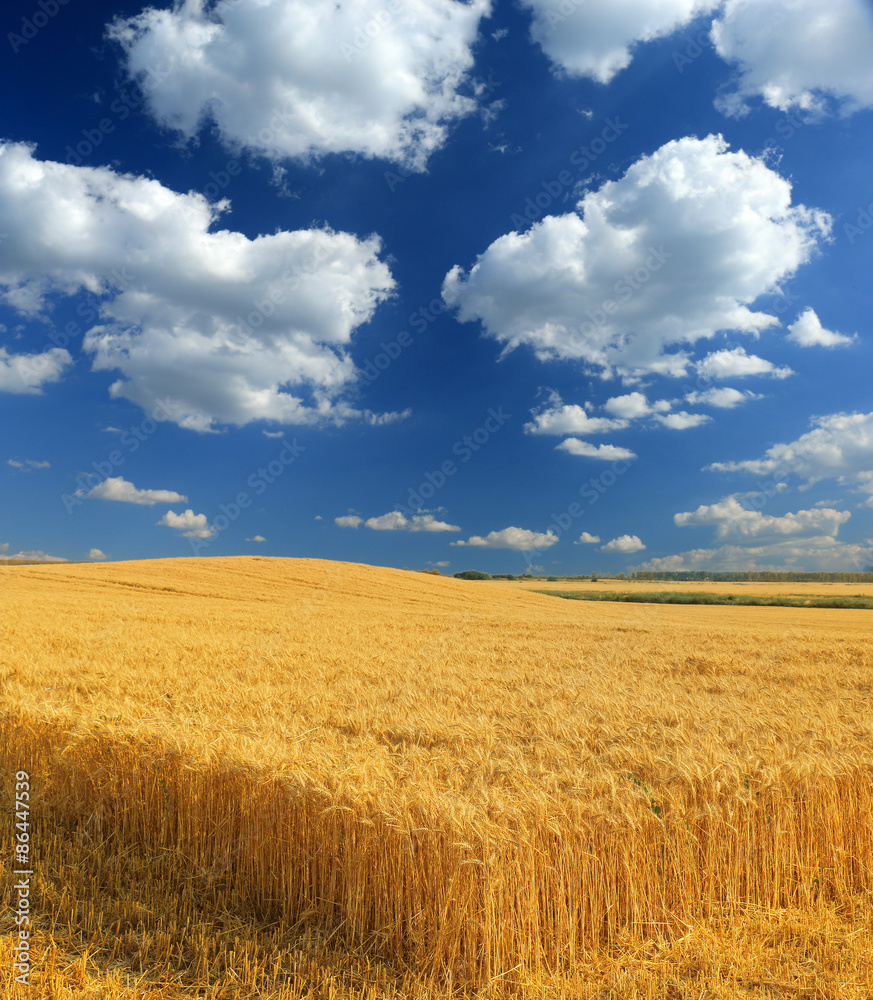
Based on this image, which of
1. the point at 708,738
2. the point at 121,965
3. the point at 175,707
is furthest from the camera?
the point at 175,707

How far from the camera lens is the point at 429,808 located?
3809 millimetres

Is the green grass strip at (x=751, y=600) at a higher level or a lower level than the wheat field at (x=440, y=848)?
lower

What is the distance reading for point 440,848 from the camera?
364 cm

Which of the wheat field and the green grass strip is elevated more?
the wheat field

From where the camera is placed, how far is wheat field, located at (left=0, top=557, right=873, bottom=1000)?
3504 millimetres

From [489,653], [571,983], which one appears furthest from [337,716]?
[489,653]

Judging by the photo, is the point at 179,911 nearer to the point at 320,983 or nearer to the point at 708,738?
the point at 320,983

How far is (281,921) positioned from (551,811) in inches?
80.0

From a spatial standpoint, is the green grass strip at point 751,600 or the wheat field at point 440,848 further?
the green grass strip at point 751,600

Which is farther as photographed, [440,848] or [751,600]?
[751,600]

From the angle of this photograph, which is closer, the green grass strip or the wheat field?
the wheat field

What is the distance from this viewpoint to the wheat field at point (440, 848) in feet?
11.5

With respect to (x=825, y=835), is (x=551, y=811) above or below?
above

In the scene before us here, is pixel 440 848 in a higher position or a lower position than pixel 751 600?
higher
